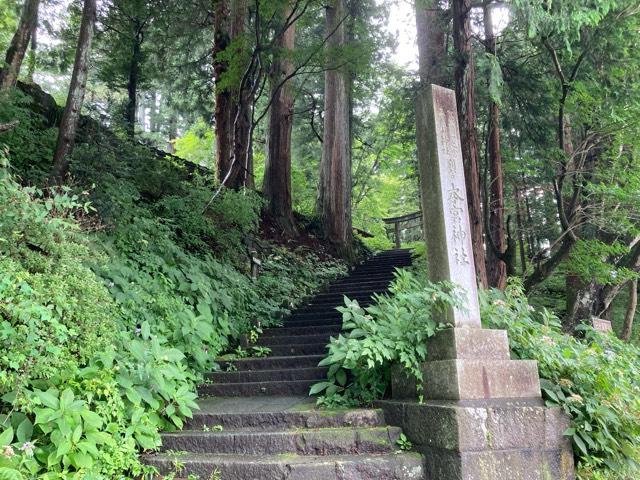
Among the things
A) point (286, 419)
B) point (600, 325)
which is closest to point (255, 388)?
point (286, 419)

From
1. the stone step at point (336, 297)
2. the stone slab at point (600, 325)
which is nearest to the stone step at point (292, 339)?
the stone step at point (336, 297)

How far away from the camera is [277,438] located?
3807mm

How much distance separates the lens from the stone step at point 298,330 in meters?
6.84

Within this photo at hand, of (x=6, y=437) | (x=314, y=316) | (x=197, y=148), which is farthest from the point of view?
(x=197, y=148)

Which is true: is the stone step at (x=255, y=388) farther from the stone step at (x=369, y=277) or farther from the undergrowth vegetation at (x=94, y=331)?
the stone step at (x=369, y=277)

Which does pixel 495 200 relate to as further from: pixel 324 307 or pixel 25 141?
pixel 25 141

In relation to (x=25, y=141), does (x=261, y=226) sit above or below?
below

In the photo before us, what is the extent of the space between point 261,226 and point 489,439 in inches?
339

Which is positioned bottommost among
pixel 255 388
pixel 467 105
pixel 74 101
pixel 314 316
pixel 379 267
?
pixel 255 388

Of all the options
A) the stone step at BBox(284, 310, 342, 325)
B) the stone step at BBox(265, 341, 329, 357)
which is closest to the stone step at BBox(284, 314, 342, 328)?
the stone step at BBox(284, 310, 342, 325)

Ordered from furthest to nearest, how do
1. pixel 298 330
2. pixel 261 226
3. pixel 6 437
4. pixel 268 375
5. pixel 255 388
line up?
pixel 261 226 → pixel 298 330 → pixel 268 375 → pixel 255 388 → pixel 6 437

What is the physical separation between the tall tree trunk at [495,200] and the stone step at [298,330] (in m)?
2.99

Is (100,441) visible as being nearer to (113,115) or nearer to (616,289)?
(616,289)

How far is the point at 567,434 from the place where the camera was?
3.76 metres
